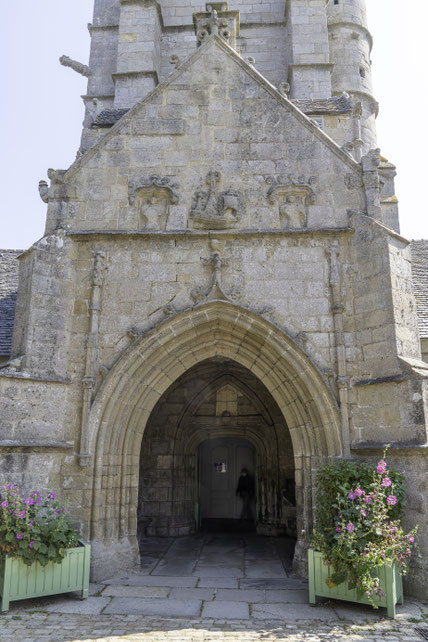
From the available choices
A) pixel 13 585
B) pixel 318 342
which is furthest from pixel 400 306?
pixel 13 585

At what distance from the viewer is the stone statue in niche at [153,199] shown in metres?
7.66

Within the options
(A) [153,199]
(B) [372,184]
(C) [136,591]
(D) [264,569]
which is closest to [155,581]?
(C) [136,591]

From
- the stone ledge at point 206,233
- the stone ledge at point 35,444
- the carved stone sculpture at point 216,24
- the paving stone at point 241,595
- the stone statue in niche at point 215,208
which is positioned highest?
the carved stone sculpture at point 216,24

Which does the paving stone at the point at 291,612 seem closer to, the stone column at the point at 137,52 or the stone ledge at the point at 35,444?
the stone ledge at the point at 35,444

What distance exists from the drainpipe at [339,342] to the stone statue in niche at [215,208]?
57.5 inches

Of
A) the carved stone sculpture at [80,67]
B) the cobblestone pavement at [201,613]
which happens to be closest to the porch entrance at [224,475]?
the cobblestone pavement at [201,613]

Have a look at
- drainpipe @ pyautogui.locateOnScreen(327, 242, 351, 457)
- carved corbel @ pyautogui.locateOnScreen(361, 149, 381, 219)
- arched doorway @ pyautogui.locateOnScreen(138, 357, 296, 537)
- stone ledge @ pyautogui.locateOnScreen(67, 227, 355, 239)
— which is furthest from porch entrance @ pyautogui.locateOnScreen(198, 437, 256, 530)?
carved corbel @ pyautogui.locateOnScreen(361, 149, 381, 219)

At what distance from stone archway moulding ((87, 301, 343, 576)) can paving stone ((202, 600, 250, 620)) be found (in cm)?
172

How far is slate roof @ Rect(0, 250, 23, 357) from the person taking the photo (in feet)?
31.3

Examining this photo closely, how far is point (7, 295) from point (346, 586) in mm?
8525

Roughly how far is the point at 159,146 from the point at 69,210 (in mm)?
1661

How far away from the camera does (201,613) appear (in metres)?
5.50

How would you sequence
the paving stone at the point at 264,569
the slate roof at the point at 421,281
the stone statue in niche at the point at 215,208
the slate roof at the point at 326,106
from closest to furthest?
the paving stone at the point at 264,569
the stone statue in niche at the point at 215,208
the slate roof at the point at 421,281
the slate roof at the point at 326,106

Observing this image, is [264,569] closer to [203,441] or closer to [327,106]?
[203,441]
